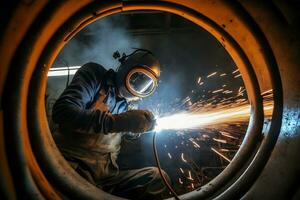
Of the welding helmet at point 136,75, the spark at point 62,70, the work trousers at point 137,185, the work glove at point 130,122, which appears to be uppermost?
the spark at point 62,70

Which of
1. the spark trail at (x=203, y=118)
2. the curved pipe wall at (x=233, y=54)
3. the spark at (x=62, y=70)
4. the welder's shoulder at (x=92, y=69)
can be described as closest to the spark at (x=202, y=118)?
the spark trail at (x=203, y=118)

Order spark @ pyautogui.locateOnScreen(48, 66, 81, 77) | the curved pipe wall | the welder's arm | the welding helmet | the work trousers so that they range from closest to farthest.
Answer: the curved pipe wall → the welder's arm → the work trousers → the welding helmet → spark @ pyautogui.locateOnScreen(48, 66, 81, 77)

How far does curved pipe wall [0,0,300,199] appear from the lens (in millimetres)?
1419

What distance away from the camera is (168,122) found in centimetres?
334

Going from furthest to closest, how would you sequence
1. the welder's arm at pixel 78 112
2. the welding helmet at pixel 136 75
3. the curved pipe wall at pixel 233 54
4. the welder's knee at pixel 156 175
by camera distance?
the welding helmet at pixel 136 75, the welder's knee at pixel 156 175, the welder's arm at pixel 78 112, the curved pipe wall at pixel 233 54

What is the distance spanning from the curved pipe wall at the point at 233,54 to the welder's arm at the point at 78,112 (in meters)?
0.47

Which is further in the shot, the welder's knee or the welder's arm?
the welder's knee

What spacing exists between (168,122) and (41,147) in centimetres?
161

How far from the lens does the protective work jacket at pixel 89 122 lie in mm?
2721

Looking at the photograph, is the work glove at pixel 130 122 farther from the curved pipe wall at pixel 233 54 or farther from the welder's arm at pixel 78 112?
the curved pipe wall at pixel 233 54

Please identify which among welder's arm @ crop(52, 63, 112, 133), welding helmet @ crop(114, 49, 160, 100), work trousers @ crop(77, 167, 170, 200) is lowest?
work trousers @ crop(77, 167, 170, 200)

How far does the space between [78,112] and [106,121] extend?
9.7 inches

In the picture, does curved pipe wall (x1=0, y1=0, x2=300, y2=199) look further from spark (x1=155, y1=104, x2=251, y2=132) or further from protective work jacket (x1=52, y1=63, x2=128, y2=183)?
spark (x1=155, y1=104, x2=251, y2=132)

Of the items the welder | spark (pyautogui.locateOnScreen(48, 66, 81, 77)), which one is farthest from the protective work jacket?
spark (pyautogui.locateOnScreen(48, 66, 81, 77))
